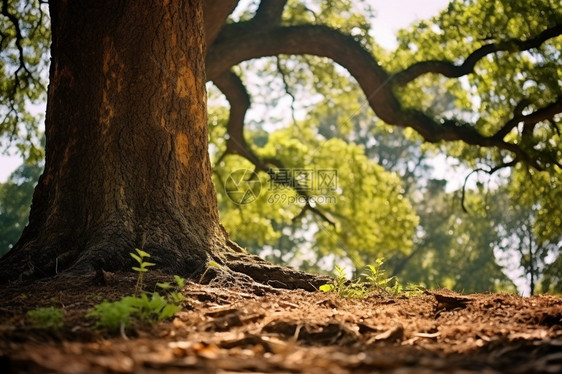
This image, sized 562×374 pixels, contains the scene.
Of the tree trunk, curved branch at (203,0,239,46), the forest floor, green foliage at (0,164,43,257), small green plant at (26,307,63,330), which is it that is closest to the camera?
the forest floor

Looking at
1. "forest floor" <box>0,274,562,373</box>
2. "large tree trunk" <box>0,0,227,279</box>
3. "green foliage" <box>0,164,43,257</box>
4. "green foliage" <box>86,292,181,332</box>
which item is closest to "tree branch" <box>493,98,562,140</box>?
"forest floor" <box>0,274,562,373</box>

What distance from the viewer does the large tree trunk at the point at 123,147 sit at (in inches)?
168

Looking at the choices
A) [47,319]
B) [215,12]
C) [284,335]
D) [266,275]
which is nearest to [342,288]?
[266,275]

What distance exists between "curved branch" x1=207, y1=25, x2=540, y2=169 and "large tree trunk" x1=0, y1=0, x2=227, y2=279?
4119 millimetres

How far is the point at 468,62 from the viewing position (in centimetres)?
898

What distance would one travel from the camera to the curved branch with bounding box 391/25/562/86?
8.00m

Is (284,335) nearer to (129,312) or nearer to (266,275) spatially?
(129,312)

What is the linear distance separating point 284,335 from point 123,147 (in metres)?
2.74

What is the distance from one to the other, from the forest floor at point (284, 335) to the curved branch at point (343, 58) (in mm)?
5649

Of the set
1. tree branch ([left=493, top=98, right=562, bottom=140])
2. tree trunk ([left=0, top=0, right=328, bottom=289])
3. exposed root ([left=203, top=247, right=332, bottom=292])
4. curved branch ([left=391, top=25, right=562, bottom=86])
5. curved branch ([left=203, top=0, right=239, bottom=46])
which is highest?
curved branch ([left=203, top=0, right=239, bottom=46])

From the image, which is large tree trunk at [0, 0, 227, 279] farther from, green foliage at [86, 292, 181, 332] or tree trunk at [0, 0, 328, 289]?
green foliage at [86, 292, 181, 332]

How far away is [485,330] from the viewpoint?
9.08ft

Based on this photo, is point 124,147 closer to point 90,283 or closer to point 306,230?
point 90,283

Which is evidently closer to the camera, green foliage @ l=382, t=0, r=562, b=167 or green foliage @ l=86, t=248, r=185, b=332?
green foliage @ l=86, t=248, r=185, b=332
